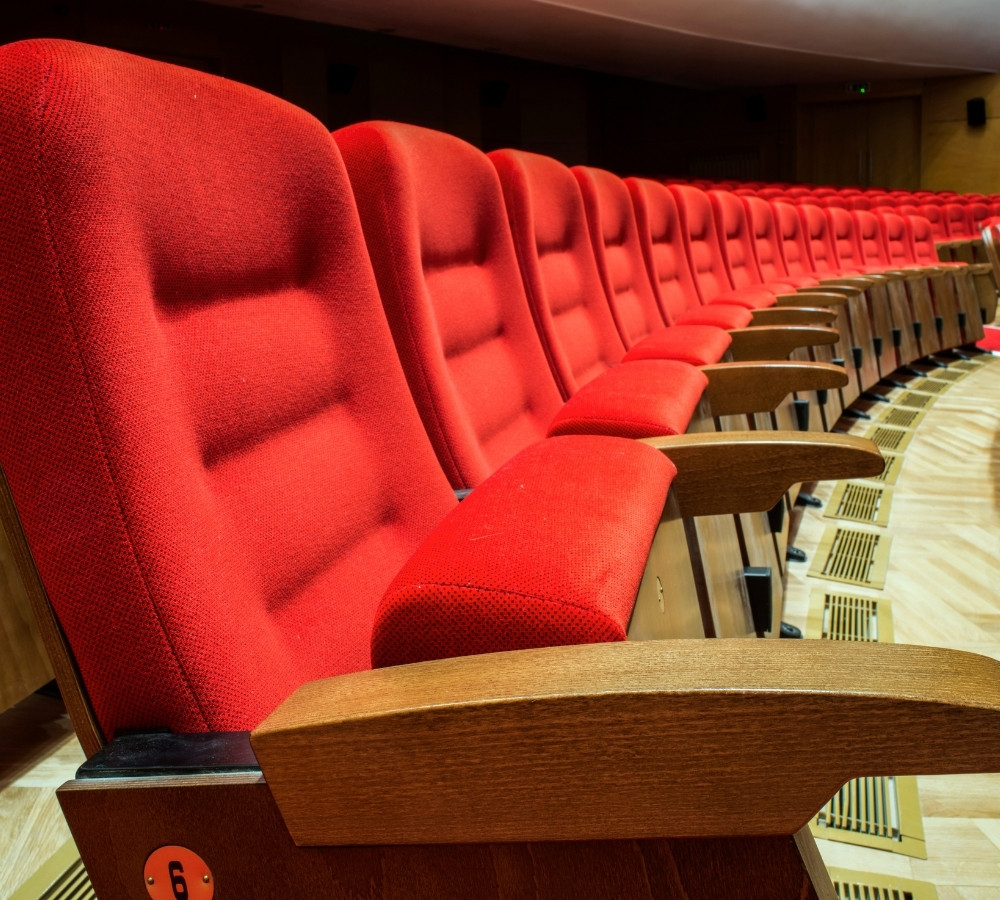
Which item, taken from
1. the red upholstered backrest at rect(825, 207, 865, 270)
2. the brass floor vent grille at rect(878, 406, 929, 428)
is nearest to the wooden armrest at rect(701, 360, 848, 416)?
the brass floor vent grille at rect(878, 406, 929, 428)

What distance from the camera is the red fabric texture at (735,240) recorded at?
3.72 feet

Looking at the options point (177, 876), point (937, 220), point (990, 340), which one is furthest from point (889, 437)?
point (937, 220)

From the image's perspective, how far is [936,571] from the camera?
560 millimetres

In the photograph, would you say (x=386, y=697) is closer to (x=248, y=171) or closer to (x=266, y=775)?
(x=266, y=775)

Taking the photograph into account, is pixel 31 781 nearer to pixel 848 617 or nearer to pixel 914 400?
pixel 848 617

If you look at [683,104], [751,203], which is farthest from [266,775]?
[683,104]

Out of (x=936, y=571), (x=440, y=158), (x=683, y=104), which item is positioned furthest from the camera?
(x=683, y=104)

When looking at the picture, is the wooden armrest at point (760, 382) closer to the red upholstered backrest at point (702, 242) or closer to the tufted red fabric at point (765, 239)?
the red upholstered backrest at point (702, 242)

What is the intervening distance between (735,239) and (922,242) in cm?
89

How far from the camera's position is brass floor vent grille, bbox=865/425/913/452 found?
873 millimetres

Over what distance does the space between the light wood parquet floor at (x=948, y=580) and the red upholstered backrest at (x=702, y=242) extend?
0.74 ft

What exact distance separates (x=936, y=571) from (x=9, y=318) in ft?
1.77

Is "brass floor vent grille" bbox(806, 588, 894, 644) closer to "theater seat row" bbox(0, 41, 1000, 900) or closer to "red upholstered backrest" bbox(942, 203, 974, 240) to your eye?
"theater seat row" bbox(0, 41, 1000, 900)

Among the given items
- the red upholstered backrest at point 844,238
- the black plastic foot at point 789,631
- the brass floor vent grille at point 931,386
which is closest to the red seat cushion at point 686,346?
the black plastic foot at point 789,631
